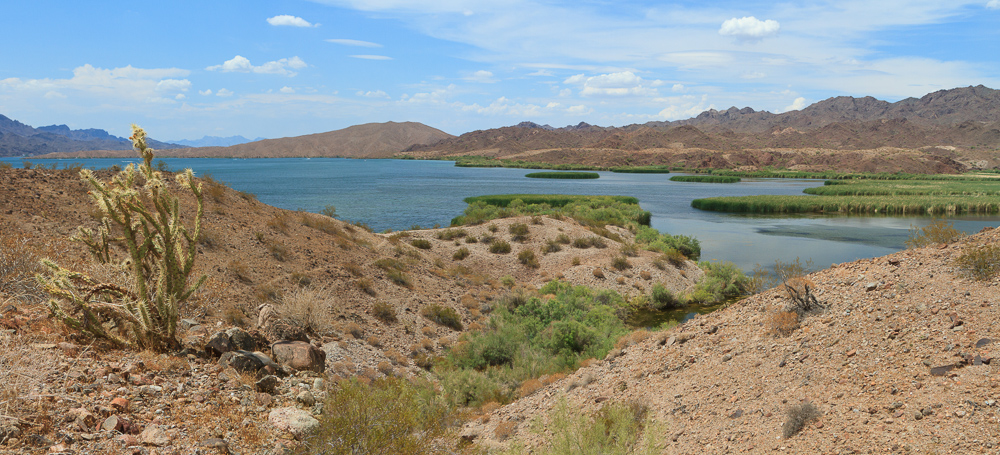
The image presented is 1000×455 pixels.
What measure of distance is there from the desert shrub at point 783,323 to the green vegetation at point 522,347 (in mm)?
3848

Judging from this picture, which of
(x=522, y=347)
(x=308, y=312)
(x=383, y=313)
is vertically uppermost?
(x=308, y=312)

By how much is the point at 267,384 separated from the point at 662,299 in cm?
1796

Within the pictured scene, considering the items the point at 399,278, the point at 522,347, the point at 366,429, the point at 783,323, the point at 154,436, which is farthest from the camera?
the point at 399,278

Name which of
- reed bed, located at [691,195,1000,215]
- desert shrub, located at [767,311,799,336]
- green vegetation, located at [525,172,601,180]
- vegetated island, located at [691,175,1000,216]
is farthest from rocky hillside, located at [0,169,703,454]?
green vegetation, located at [525,172,601,180]

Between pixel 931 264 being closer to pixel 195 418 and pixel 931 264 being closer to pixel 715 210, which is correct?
pixel 195 418

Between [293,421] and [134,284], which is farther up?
[134,284]

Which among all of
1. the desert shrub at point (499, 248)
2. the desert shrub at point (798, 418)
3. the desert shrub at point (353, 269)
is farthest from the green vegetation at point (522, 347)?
the desert shrub at point (499, 248)

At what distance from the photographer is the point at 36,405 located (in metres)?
5.26

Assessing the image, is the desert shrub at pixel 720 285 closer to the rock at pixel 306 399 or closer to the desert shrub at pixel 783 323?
the desert shrub at pixel 783 323

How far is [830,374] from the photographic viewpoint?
707cm

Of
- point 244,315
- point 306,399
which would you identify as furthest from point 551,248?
point 306,399

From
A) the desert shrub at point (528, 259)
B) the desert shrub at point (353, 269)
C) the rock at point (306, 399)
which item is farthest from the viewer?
the desert shrub at point (528, 259)

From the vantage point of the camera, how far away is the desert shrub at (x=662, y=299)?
22281 millimetres

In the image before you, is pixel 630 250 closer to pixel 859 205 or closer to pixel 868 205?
pixel 859 205
